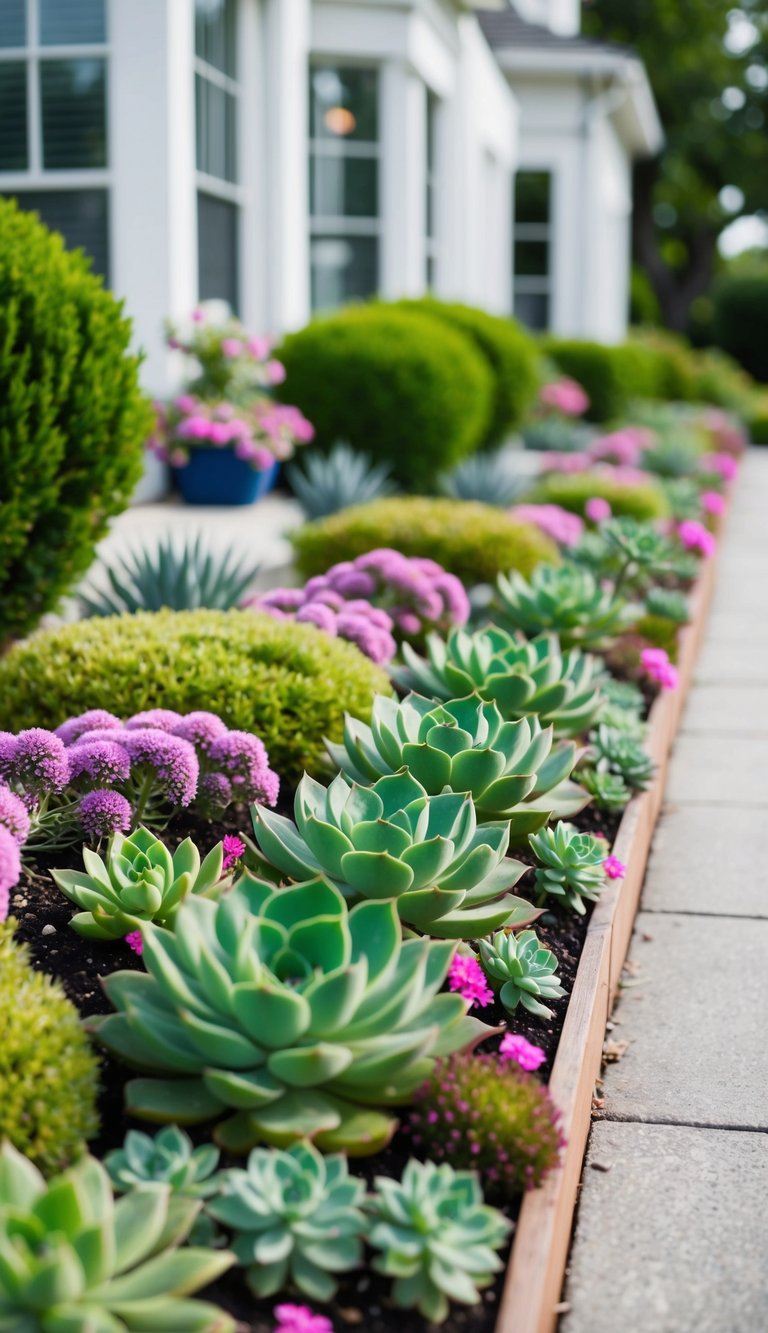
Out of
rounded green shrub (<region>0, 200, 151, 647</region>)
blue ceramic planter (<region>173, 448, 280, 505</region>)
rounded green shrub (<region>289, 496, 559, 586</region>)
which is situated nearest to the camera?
rounded green shrub (<region>0, 200, 151, 647</region>)

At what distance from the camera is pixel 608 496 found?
7.83 m

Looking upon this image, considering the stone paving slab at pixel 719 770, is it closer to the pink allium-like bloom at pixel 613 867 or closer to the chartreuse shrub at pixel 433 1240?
the pink allium-like bloom at pixel 613 867

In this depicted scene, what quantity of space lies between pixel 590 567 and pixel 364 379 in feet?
9.55

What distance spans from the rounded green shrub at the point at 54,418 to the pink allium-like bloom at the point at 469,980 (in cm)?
232

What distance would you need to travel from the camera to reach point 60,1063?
209 centimetres

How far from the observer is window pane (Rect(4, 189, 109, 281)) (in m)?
7.75

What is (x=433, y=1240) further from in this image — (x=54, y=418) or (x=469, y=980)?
(x=54, y=418)

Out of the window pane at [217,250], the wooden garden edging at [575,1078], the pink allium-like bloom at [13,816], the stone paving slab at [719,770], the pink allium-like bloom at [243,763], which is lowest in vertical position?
the stone paving slab at [719,770]

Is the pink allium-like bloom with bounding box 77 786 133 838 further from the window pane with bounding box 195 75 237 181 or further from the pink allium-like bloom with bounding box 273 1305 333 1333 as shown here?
the window pane with bounding box 195 75 237 181

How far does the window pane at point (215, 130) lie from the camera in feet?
27.9

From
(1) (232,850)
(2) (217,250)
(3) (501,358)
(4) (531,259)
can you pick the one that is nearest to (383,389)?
(2) (217,250)

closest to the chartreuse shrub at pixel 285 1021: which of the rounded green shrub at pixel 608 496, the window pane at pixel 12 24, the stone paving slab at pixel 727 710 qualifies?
the stone paving slab at pixel 727 710

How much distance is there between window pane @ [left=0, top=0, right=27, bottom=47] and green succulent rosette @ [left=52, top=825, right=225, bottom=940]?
6281 mm

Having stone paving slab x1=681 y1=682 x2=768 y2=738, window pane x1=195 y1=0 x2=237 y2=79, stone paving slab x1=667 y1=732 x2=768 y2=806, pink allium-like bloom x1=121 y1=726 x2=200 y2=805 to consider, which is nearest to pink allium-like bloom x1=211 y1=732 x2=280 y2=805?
pink allium-like bloom x1=121 y1=726 x2=200 y2=805
